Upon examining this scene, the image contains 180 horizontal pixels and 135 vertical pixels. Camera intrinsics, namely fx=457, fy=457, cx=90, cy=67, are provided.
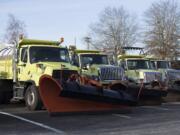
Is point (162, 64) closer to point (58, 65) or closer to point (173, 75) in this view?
point (173, 75)

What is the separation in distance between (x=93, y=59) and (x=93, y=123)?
8.00 metres

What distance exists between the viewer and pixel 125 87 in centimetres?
1620

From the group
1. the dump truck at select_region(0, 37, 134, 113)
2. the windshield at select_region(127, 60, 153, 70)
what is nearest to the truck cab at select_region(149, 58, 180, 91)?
the windshield at select_region(127, 60, 153, 70)

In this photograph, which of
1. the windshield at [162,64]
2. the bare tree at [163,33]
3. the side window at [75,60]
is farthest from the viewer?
the bare tree at [163,33]

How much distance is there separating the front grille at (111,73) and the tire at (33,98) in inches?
151

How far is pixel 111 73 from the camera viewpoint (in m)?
19.2

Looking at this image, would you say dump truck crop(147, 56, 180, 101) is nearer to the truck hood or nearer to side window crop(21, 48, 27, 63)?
the truck hood

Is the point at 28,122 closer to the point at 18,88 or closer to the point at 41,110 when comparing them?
the point at 41,110

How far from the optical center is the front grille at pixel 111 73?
18.9 m

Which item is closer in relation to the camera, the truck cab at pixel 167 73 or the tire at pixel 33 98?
the tire at pixel 33 98

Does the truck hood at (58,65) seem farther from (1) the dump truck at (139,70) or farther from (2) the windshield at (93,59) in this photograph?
(1) the dump truck at (139,70)

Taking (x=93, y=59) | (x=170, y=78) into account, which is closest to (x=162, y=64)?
(x=170, y=78)

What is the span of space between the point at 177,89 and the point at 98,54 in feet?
12.7

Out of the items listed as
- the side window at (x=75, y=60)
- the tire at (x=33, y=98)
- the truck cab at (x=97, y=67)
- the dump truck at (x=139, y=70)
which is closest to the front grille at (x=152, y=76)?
the dump truck at (x=139, y=70)
